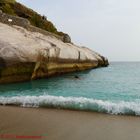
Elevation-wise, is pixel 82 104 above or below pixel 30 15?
below

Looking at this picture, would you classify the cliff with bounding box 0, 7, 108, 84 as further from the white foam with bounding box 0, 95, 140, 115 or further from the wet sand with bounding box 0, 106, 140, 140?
the wet sand with bounding box 0, 106, 140, 140

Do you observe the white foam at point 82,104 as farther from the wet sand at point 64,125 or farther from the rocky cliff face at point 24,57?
the rocky cliff face at point 24,57

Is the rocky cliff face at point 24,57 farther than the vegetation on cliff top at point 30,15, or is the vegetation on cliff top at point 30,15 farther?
the vegetation on cliff top at point 30,15

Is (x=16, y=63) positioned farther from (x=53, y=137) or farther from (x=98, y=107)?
(x=53, y=137)

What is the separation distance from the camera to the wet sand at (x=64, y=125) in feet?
13.9

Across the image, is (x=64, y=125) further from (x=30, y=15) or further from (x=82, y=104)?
(x=30, y=15)

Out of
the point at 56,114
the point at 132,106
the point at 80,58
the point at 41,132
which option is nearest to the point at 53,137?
the point at 41,132

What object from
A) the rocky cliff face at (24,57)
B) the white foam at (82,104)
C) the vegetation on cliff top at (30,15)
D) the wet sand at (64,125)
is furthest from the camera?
the vegetation on cliff top at (30,15)

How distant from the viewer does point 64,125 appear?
4945 millimetres

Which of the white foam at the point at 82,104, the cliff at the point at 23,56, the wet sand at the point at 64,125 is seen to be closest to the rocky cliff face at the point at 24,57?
the cliff at the point at 23,56

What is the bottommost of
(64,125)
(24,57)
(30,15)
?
(64,125)

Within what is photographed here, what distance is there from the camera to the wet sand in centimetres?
424

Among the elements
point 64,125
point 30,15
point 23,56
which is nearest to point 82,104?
point 64,125

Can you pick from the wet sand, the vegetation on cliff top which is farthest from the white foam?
the vegetation on cliff top
